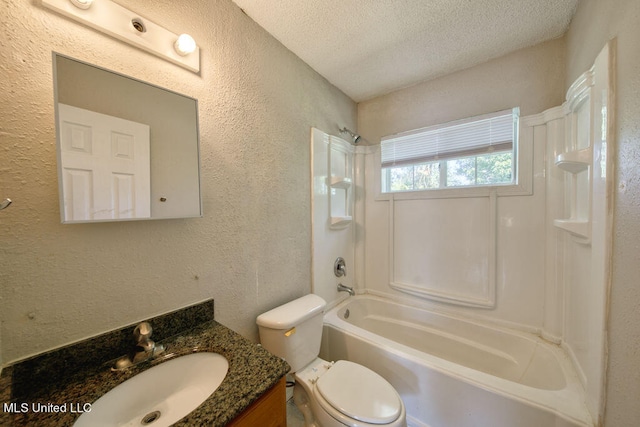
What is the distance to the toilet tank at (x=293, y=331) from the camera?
1225 mm

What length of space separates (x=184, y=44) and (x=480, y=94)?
1.97 meters

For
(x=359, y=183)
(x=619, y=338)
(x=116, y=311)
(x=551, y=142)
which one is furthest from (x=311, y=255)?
(x=551, y=142)

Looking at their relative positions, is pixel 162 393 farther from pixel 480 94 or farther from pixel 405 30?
pixel 480 94

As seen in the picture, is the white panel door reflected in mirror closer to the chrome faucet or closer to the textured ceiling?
the chrome faucet

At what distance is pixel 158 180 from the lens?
925 millimetres

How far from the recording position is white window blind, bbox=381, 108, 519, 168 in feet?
5.39

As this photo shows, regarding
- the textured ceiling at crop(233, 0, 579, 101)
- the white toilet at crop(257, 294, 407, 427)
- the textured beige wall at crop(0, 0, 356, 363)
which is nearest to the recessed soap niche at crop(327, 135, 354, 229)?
the textured beige wall at crop(0, 0, 356, 363)

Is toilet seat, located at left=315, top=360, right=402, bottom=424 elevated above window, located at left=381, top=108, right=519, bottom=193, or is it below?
below

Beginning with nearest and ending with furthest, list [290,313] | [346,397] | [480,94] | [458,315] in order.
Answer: [346,397] → [290,313] → [480,94] → [458,315]

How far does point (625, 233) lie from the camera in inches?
29.5

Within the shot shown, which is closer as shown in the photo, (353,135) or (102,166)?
(102,166)

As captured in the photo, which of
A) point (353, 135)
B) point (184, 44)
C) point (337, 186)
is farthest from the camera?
point (353, 135)

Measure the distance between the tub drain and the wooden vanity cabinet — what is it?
35 centimetres

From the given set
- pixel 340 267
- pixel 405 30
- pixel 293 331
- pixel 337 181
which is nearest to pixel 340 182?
pixel 337 181
